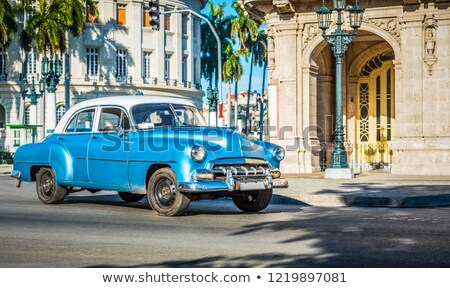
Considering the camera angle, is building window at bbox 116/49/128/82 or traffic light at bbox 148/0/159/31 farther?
building window at bbox 116/49/128/82

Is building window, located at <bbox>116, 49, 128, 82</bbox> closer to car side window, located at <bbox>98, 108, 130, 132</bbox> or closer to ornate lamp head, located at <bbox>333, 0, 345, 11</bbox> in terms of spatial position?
ornate lamp head, located at <bbox>333, 0, 345, 11</bbox>

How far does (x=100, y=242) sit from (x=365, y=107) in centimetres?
2043

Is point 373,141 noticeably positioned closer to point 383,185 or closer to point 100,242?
point 383,185

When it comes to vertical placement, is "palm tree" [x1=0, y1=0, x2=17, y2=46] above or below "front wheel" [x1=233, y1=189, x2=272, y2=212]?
above

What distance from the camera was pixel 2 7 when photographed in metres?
62.1

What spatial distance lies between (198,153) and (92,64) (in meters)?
62.3

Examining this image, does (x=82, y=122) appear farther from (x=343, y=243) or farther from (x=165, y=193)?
(x=343, y=243)

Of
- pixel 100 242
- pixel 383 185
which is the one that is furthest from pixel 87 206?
pixel 383 185

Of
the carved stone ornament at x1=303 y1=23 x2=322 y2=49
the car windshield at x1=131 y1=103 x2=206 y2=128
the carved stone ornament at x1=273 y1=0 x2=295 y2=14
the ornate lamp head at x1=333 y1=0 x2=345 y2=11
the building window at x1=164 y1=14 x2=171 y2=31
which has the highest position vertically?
the building window at x1=164 y1=14 x2=171 y2=31

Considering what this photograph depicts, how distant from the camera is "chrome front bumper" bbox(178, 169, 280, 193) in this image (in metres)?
11.1

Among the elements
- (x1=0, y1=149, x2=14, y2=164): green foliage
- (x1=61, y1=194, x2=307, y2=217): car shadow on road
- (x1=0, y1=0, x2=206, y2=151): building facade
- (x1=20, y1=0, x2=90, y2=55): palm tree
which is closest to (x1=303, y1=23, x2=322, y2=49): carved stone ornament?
(x1=61, y1=194, x2=307, y2=217): car shadow on road

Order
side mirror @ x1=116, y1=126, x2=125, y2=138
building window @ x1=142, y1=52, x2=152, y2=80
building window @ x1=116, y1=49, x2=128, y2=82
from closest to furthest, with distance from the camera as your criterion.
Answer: side mirror @ x1=116, y1=126, x2=125, y2=138 < building window @ x1=116, y1=49, x2=128, y2=82 < building window @ x1=142, y1=52, x2=152, y2=80

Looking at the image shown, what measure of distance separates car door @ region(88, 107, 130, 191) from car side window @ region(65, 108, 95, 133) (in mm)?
271

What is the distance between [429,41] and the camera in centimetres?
2461
